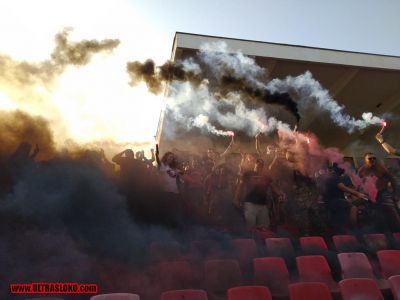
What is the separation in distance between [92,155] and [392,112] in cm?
978

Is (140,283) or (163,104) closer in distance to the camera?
(140,283)

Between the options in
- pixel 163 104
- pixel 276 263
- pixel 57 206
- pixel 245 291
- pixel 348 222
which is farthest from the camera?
pixel 163 104

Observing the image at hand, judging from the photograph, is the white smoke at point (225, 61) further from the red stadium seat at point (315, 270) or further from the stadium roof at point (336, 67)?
the red stadium seat at point (315, 270)

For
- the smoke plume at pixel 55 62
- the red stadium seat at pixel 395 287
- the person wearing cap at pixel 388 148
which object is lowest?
the red stadium seat at pixel 395 287

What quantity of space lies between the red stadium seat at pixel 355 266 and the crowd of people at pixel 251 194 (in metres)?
1.65

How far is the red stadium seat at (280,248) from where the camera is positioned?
514cm

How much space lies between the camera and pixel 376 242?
568 cm

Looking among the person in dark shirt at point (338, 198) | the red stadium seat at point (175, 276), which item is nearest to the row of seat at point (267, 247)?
the red stadium seat at point (175, 276)

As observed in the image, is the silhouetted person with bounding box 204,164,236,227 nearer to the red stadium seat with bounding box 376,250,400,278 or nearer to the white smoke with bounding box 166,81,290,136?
the white smoke with bounding box 166,81,290,136

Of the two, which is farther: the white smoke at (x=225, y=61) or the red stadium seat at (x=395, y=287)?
the white smoke at (x=225, y=61)

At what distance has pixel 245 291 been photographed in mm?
3510

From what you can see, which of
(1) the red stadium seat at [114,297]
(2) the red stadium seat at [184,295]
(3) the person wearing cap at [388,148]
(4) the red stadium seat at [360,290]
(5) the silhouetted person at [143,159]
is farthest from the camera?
(3) the person wearing cap at [388,148]

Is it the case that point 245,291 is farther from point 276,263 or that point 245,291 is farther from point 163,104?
point 163,104

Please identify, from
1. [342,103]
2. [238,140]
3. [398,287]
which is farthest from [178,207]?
[342,103]
